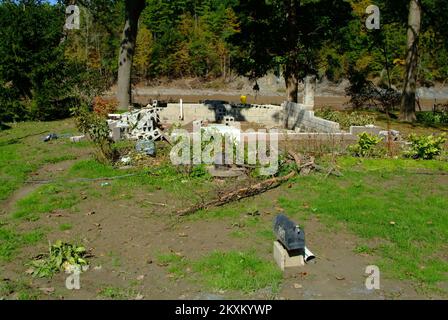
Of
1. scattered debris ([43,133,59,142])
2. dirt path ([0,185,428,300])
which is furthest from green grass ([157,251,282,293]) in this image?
scattered debris ([43,133,59,142])

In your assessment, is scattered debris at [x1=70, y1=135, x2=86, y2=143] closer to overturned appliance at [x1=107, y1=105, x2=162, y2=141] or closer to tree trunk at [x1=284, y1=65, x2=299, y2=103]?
overturned appliance at [x1=107, y1=105, x2=162, y2=141]

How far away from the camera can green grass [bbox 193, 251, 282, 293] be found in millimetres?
5730

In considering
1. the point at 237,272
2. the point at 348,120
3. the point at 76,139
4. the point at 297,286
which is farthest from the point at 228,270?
the point at 348,120

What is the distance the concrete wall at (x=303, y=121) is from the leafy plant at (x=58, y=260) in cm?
1057

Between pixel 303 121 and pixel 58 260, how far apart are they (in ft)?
43.8

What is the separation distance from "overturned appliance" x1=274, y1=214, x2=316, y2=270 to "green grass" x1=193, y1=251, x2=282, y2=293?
18 cm

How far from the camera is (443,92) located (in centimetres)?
5566

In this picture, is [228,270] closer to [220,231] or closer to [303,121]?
[220,231]

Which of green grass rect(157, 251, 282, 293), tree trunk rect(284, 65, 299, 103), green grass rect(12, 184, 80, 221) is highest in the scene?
tree trunk rect(284, 65, 299, 103)

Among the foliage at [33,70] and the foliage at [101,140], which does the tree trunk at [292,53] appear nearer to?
the foliage at [33,70]

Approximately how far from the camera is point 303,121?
18.4m

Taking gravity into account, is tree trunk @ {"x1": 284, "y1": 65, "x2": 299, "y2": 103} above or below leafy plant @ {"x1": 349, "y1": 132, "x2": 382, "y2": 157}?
above

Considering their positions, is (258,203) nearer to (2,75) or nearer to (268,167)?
(268,167)

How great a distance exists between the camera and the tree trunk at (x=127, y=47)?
80.1 feet
